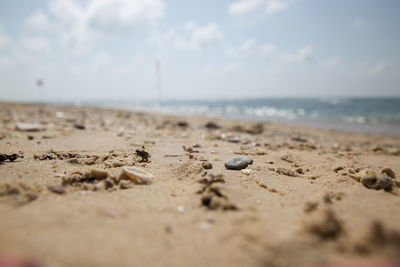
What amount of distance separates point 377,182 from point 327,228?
1.34 m

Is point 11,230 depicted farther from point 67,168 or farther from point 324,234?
point 324,234

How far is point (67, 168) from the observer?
103 inches

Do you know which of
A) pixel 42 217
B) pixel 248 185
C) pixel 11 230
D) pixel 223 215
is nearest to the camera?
pixel 11 230

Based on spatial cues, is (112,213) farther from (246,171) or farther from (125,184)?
(246,171)

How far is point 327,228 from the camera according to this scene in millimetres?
1413

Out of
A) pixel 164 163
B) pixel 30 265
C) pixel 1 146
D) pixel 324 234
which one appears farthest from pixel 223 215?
pixel 1 146

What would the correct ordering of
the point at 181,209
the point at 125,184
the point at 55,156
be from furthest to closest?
the point at 55,156, the point at 125,184, the point at 181,209

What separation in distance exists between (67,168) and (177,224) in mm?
1601

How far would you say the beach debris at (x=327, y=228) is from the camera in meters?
1.41

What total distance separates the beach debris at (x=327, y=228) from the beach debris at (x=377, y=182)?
4.00ft

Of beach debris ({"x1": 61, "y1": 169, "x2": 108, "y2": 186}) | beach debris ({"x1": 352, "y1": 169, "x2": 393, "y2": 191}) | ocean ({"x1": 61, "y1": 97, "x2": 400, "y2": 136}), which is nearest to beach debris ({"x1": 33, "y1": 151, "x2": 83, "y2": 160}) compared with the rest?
beach debris ({"x1": 61, "y1": 169, "x2": 108, "y2": 186})

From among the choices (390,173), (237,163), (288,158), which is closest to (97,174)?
(237,163)

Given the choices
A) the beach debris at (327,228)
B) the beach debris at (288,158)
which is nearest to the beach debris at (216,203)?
the beach debris at (327,228)

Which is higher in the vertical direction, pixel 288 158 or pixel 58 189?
pixel 58 189
